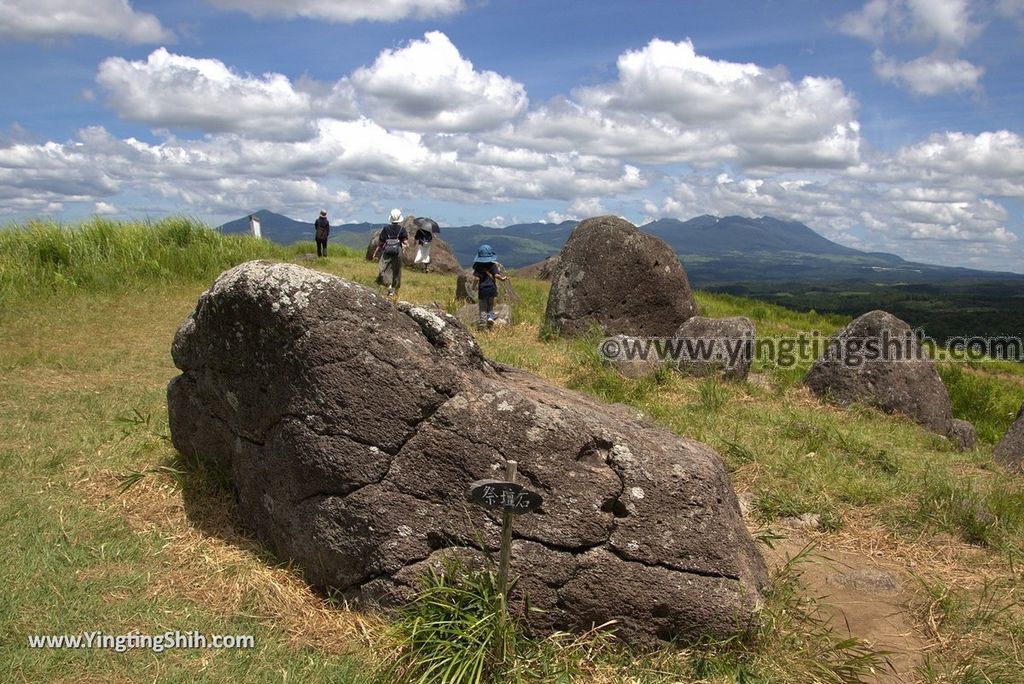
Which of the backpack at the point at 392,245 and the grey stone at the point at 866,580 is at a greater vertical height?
the backpack at the point at 392,245

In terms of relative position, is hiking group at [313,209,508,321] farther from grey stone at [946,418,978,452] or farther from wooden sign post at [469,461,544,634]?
wooden sign post at [469,461,544,634]

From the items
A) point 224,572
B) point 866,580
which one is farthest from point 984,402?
point 224,572

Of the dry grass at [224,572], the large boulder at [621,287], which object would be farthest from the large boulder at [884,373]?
the dry grass at [224,572]

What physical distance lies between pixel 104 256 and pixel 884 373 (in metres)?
15.3

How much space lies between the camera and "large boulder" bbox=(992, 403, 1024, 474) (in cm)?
Result: 928

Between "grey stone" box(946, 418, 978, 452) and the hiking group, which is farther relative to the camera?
the hiking group

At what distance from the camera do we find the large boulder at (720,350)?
12.6 meters

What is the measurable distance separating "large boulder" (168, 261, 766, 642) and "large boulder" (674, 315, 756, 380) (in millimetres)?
7353

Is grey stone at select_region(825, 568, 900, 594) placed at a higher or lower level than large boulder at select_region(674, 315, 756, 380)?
lower

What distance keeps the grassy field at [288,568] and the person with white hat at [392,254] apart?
225 inches

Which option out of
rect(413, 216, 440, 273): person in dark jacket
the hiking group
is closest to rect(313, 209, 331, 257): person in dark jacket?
the hiking group

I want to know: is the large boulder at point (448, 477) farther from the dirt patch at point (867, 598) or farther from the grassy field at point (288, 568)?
the dirt patch at point (867, 598)

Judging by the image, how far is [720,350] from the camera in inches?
502

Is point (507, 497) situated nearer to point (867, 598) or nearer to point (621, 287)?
point (867, 598)
